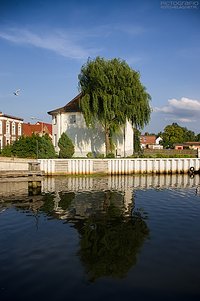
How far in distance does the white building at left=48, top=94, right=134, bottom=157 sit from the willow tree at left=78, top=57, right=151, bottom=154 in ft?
14.4

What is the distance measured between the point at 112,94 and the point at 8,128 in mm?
34120

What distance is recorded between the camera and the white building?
153 feet

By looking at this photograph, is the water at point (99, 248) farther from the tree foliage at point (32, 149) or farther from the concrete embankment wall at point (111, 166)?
the tree foliage at point (32, 149)

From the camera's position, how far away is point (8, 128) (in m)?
65.7

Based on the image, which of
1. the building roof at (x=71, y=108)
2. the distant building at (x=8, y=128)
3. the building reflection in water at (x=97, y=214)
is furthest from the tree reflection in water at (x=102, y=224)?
the distant building at (x=8, y=128)

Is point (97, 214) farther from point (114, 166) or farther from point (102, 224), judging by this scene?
point (114, 166)

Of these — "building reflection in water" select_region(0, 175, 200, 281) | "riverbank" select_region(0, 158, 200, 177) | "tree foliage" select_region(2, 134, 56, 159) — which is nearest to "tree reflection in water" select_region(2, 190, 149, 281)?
"building reflection in water" select_region(0, 175, 200, 281)

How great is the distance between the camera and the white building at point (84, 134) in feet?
153

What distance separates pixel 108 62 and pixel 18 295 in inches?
1457

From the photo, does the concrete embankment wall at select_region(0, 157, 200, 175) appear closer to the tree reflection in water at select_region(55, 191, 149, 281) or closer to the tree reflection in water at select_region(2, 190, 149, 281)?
the tree reflection in water at select_region(2, 190, 149, 281)

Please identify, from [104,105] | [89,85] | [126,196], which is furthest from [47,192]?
[89,85]

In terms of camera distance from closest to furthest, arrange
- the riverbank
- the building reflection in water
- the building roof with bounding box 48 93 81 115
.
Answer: the building reflection in water < the riverbank < the building roof with bounding box 48 93 81 115

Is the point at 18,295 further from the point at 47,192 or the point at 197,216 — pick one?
the point at 47,192

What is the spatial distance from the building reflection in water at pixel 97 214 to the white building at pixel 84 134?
18439 mm
